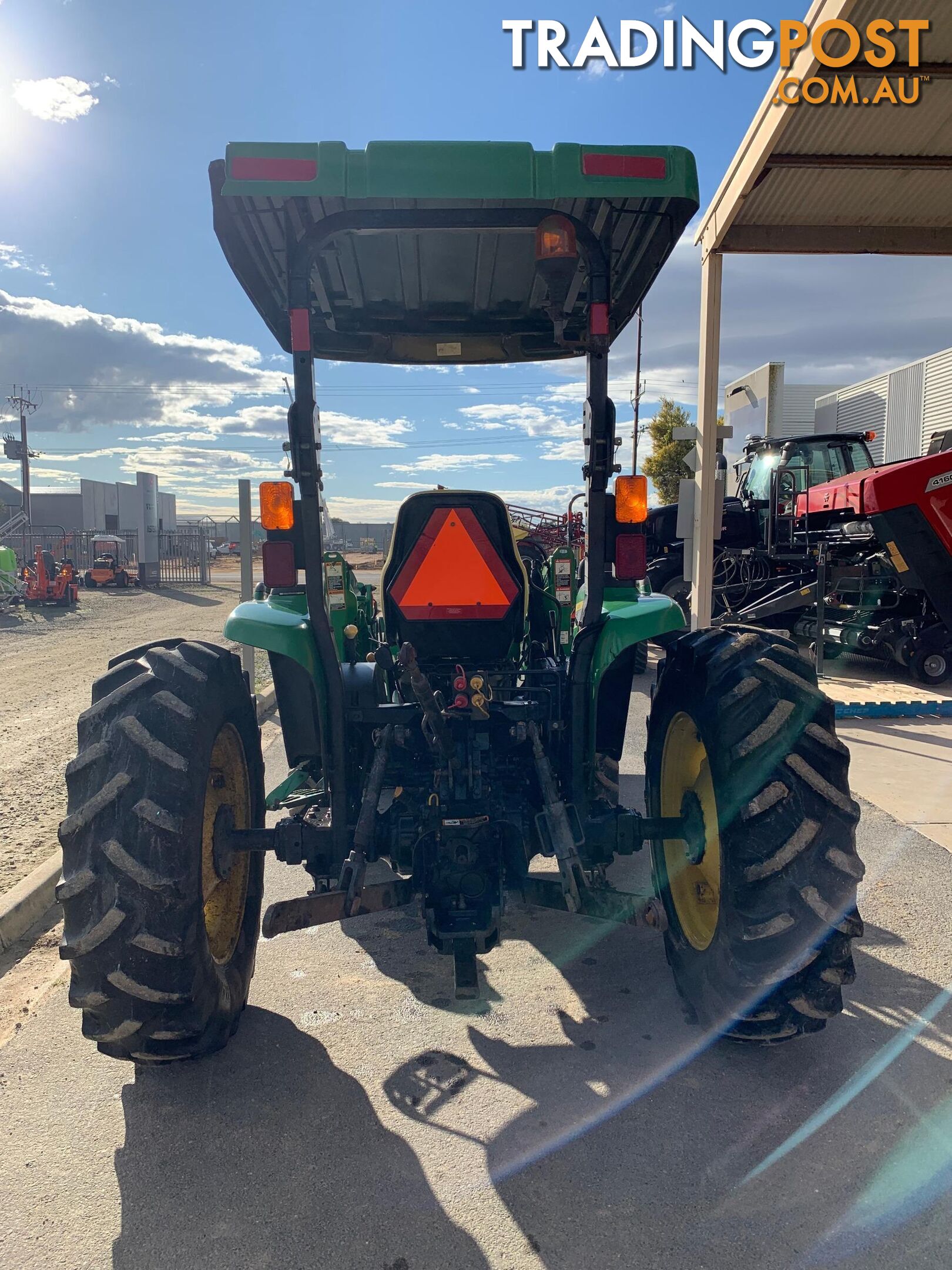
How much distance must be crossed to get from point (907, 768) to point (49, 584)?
854 inches

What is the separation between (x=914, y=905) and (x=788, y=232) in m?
6.49

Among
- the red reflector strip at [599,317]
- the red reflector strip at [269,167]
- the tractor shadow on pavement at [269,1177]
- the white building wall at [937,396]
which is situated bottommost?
the tractor shadow on pavement at [269,1177]

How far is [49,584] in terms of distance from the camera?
22.2 meters

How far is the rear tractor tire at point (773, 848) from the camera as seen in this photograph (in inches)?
101

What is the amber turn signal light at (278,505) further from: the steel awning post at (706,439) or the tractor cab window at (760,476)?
the tractor cab window at (760,476)

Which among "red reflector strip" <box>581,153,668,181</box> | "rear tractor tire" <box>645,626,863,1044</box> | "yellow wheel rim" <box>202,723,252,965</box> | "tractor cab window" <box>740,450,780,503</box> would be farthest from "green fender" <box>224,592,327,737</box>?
"tractor cab window" <box>740,450,780,503</box>

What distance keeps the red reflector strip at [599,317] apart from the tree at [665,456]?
119ft

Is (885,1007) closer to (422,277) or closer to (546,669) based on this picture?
(546,669)

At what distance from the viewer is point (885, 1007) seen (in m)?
3.15

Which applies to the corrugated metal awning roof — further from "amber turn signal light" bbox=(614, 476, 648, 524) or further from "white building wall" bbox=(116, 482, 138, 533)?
"white building wall" bbox=(116, 482, 138, 533)

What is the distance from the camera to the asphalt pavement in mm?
2117

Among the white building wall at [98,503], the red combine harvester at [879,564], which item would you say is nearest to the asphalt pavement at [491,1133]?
the red combine harvester at [879,564]

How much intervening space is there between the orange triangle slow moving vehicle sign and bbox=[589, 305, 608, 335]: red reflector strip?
0.82 meters

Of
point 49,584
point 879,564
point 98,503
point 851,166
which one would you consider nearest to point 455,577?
point 851,166
